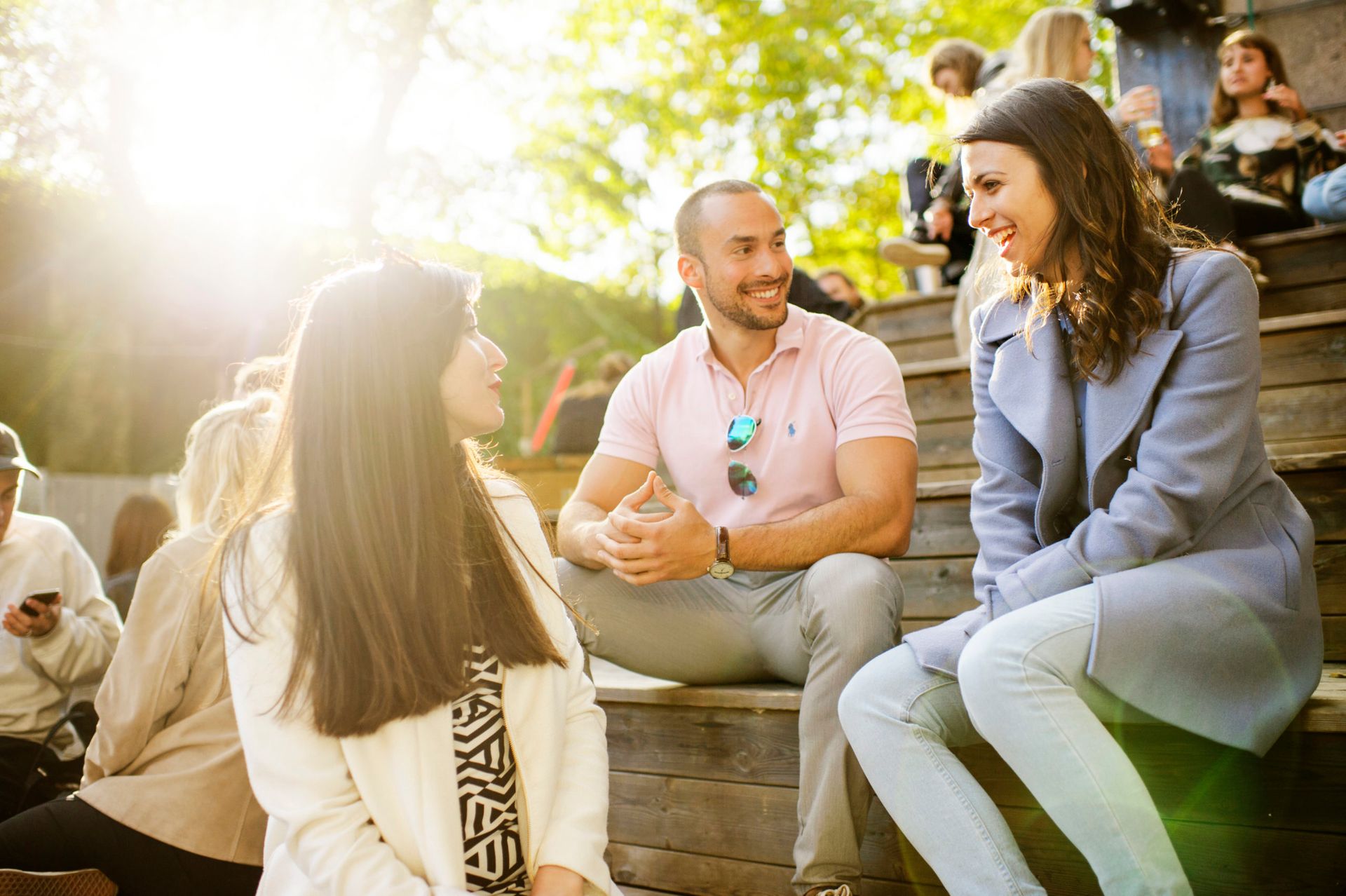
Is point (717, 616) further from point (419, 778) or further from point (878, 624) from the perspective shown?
point (419, 778)

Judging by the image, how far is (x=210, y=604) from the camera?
6.51ft

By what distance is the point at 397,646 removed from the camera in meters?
1.50

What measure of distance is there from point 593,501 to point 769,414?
0.49 metres

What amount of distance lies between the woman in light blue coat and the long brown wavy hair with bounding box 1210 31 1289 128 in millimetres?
3143

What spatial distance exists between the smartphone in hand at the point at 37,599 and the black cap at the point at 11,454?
0.42m

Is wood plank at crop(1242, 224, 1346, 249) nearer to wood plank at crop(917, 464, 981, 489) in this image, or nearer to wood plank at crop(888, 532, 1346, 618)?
wood plank at crop(917, 464, 981, 489)

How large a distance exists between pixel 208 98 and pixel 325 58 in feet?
5.52

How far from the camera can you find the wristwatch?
2.27 meters

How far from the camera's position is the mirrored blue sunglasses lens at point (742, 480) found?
2.50 metres

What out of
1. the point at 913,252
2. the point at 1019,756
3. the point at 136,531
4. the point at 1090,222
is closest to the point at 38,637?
the point at 136,531

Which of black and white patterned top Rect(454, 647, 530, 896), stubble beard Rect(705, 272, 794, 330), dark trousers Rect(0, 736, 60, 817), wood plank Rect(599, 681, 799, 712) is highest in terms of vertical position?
stubble beard Rect(705, 272, 794, 330)

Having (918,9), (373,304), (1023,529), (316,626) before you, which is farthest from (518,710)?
(918,9)

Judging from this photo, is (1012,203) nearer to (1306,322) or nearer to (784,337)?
(784,337)

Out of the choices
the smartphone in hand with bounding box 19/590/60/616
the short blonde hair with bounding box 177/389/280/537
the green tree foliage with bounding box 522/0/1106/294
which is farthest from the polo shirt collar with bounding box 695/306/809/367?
the green tree foliage with bounding box 522/0/1106/294
